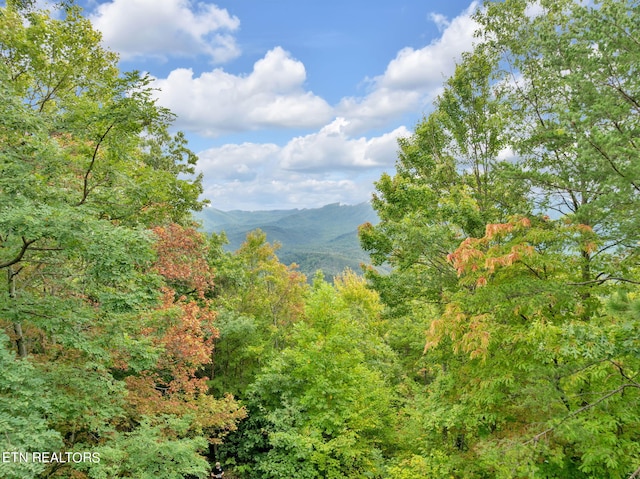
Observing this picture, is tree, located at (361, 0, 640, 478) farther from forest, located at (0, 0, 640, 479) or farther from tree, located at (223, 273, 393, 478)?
tree, located at (223, 273, 393, 478)

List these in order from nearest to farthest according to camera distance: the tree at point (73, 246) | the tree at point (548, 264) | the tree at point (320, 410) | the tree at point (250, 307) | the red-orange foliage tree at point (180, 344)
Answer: the tree at point (548, 264) → the tree at point (73, 246) → the red-orange foliage tree at point (180, 344) → the tree at point (320, 410) → the tree at point (250, 307)

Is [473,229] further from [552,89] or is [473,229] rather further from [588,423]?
[588,423]

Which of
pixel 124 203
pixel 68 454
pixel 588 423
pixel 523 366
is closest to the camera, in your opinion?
pixel 588 423

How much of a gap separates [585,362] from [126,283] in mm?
7845

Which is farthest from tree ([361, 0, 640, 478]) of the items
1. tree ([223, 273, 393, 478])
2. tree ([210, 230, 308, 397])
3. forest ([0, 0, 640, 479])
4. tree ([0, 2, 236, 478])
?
tree ([210, 230, 308, 397])

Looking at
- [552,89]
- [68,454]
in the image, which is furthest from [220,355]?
[552,89]

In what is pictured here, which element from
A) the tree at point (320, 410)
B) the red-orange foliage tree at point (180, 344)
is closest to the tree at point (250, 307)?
the tree at point (320, 410)

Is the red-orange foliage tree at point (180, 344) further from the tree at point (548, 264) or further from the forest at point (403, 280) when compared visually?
the tree at point (548, 264)

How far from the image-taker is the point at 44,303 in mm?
6488

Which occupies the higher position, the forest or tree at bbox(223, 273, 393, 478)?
the forest

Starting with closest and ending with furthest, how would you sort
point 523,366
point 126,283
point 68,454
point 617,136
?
point 617,136 < point 523,366 < point 68,454 < point 126,283

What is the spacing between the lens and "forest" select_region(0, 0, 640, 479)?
5082 millimetres

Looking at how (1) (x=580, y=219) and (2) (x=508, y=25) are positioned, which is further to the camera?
(2) (x=508, y=25)

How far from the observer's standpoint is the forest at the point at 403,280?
508 centimetres
